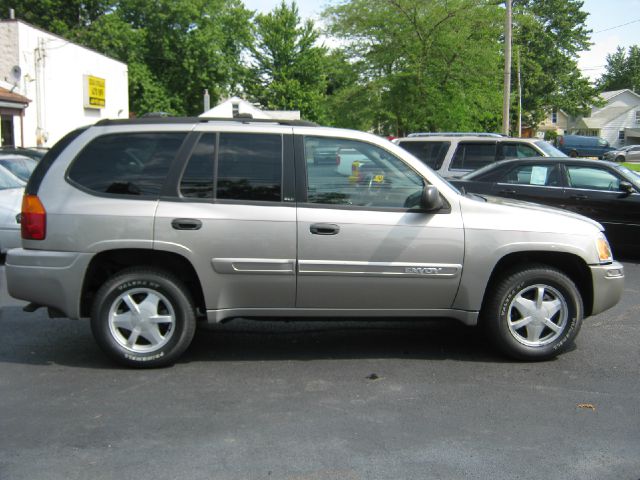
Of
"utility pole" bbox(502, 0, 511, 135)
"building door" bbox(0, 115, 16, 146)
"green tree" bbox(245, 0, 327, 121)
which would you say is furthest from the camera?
"green tree" bbox(245, 0, 327, 121)

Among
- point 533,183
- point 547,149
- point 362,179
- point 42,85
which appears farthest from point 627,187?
point 42,85

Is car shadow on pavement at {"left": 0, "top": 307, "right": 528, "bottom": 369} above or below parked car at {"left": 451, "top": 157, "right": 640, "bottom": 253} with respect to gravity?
below

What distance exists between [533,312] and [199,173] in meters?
2.78

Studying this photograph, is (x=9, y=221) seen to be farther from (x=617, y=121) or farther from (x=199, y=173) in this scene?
(x=617, y=121)

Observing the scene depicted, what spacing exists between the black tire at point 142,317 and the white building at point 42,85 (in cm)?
2250

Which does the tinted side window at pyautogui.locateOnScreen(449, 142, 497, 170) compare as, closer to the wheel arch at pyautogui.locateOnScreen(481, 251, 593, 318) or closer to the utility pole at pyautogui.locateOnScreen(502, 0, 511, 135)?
the wheel arch at pyautogui.locateOnScreen(481, 251, 593, 318)

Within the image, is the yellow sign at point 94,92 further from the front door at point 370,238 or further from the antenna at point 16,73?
the front door at point 370,238

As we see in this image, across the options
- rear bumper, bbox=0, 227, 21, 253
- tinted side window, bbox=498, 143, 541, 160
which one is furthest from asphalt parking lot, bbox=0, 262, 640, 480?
tinted side window, bbox=498, 143, 541, 160

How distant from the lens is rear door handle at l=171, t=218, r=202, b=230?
16.6 ft

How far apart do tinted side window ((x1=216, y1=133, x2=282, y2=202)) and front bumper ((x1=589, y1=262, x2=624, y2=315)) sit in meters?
2.55

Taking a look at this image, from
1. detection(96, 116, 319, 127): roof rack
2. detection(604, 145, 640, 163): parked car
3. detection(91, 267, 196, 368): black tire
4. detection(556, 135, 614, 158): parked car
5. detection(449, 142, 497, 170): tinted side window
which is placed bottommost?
detection(91, 267, 196, 368): black tire

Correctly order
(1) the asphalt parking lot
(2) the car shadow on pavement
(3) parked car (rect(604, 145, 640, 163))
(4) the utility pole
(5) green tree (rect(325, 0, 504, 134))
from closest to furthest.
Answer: (1) the asphalt parking lot, (2) the car shadow on pavement, (4) the utility pole, (5) green tree (rect(325, 0, 504, 134)), (3) parked car (rect(604, 145, 640, 163))

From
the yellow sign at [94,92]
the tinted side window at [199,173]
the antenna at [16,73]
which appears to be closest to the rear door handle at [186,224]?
the tinted side window at [199,173]

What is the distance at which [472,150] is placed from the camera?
1334 centimetres
